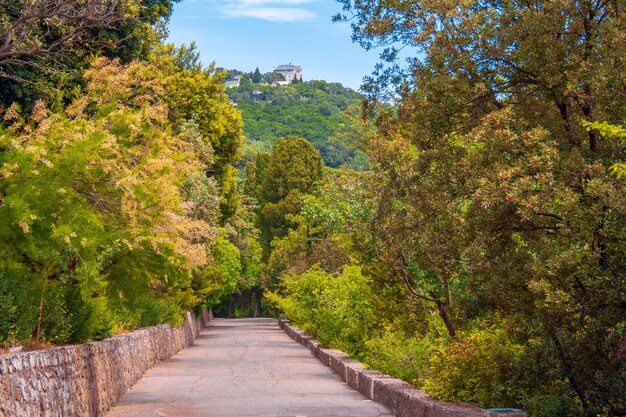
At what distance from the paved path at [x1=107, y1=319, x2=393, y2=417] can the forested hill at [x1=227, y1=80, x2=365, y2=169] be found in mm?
100941

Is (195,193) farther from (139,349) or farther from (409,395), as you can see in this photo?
(409,395)

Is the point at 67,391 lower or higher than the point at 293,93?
lower

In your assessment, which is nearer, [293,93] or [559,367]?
[559,367]

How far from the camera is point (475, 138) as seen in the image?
10898 millimetres

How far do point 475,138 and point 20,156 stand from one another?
7.00m

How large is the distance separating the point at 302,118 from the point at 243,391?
138m

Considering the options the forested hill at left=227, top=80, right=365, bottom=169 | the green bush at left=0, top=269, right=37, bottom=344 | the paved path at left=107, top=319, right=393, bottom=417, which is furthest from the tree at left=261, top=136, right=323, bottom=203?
the green bush at left=0, top=269, right=37, bottom=344

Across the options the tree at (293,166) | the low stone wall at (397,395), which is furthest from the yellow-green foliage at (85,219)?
the tree at (293,166)

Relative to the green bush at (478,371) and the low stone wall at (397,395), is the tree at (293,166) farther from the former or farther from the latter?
the green bush at (478,371)

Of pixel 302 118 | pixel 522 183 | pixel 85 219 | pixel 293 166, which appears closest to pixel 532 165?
pixel 522 183

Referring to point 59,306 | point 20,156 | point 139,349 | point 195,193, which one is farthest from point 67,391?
point 195,193

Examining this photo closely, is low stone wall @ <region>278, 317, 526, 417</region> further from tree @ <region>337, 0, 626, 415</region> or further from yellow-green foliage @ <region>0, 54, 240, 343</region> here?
yellow-green foliage @ <region>0, 54, 240, 343</region>

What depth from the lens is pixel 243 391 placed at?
19125mm

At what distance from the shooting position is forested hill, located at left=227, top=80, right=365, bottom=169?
13675cm
